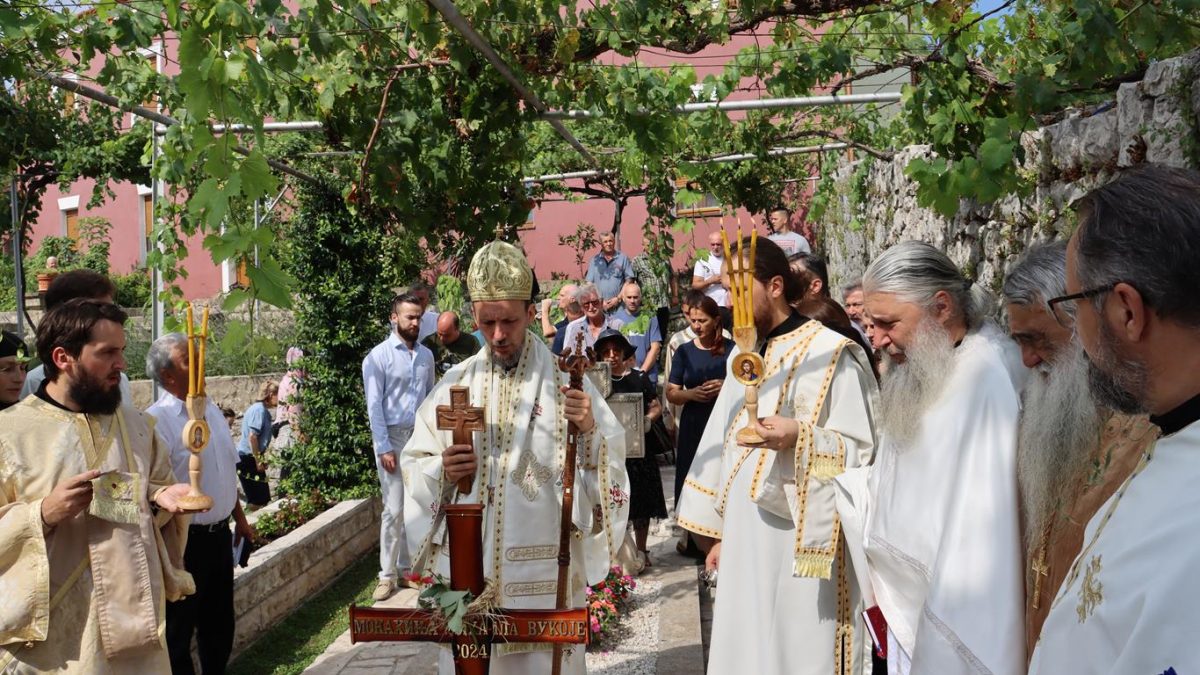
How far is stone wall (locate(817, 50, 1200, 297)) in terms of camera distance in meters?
4.26

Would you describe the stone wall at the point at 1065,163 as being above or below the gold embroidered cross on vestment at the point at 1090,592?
above

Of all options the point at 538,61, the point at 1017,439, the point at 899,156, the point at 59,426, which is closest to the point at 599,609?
the point at 538,61

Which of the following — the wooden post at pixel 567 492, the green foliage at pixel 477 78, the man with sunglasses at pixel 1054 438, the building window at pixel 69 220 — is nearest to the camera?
the man with sunglasses at pixel 1054 438

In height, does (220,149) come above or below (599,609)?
above

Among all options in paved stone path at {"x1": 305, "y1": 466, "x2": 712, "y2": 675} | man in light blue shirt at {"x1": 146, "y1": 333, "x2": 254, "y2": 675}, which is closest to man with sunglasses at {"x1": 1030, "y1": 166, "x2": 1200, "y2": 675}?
man in light blue shirt at {"x1": 146, "y1": 333, "x2": 254, "y2": 675}

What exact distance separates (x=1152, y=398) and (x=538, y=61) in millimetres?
5224

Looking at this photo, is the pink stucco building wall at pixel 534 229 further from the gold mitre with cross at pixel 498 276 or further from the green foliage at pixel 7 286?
the gold mitre with cross at pixel 498 276

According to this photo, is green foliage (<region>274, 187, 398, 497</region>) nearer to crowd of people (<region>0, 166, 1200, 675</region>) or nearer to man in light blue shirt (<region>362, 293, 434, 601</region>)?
man in light blue shirt (<region>362, 293, 434, 601</region>)

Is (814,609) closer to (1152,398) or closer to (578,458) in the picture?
(578,458)

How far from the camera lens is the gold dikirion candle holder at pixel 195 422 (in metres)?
3.84

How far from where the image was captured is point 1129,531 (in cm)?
171

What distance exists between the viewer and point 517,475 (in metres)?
4.53

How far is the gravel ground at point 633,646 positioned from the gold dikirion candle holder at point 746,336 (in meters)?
2.81

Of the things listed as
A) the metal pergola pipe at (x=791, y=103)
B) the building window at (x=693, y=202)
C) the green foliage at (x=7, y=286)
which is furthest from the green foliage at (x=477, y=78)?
the green foliage at (x=7, y=286)
